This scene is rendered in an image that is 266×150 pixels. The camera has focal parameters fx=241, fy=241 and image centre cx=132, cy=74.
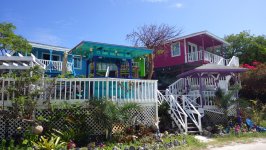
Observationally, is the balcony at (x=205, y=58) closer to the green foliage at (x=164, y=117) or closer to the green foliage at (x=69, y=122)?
the green foliage at (x=164, y=117)

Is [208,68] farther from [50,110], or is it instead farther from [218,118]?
[50,110]

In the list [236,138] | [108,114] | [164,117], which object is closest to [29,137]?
[108,114]

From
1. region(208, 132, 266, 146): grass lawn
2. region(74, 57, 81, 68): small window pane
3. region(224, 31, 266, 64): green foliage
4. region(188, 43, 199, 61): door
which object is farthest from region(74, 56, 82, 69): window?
region(224, 31, 266, 64): green foliage

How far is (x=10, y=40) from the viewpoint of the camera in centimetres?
2025

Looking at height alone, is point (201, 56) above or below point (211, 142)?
above

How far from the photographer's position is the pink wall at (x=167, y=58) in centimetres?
2431

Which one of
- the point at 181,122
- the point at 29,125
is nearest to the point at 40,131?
the point at 29,125

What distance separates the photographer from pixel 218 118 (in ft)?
50.6

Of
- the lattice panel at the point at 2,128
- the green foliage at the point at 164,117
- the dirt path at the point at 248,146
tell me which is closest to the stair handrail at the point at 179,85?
the green foliage at the point at 164,117

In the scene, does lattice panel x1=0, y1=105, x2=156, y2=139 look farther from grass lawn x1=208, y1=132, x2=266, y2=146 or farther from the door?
the door

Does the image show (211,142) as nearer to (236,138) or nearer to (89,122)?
(236,138)

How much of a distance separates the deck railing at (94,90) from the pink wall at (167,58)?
12982mm

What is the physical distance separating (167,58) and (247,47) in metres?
19.4

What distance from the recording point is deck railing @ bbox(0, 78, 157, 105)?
9.54 meters
